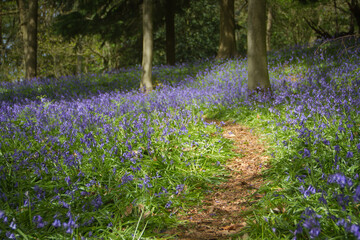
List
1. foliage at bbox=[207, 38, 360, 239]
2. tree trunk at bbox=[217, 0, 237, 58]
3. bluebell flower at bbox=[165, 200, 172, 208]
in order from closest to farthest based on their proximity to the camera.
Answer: foliage at bbox=[207, 38, 360, 239] → bluebell flower at bbox=[165, 200, 172, 208] → tree trunk at bbox=[217, 0, 237, 58]

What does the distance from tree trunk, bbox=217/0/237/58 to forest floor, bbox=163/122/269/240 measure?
9.81 metres

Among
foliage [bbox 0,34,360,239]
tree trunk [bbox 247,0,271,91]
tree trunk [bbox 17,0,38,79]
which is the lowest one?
foliage [bbox 0,34,360,239]

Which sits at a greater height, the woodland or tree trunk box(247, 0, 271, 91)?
tree trunk box(247, 0, 271, 91)

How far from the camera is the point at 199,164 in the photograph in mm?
4285

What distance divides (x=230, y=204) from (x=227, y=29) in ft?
38.3

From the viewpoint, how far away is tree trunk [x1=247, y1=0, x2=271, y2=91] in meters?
7.15

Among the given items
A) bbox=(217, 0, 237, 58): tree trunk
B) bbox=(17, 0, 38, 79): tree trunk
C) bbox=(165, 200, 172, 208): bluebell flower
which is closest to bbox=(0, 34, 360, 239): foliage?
bbox=(165, 200, 172, 208): bluebell flower

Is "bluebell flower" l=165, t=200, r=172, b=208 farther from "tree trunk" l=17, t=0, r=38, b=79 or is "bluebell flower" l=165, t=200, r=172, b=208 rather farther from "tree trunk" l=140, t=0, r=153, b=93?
"tree trunk" l=17, t=0, r=38, b=79

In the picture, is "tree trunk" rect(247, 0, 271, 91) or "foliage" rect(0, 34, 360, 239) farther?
"tree trunk" rect(247, 0, 271, 91)

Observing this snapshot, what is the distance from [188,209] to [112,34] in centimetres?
1247

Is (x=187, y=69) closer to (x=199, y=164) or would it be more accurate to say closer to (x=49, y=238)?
(x=199, y=164)

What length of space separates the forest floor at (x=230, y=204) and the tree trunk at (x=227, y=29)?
9.81m

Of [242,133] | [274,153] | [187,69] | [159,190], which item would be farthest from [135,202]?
[187,69]

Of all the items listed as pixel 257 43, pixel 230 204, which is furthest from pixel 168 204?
pixel 257 43
